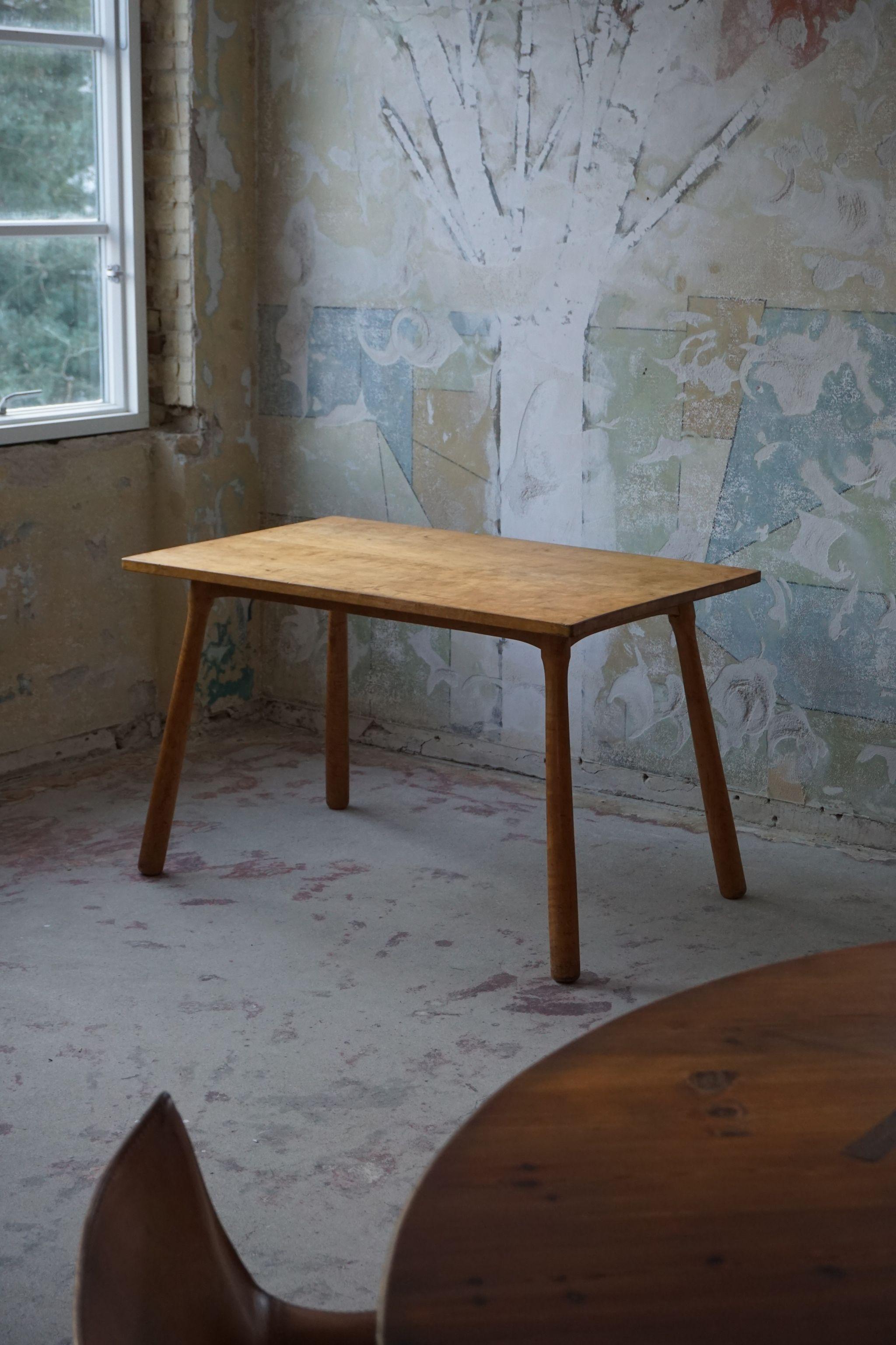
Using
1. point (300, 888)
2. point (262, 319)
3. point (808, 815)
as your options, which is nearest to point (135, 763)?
point (300, 888)

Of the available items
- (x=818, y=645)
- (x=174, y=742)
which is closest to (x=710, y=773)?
(x=818, y=645)

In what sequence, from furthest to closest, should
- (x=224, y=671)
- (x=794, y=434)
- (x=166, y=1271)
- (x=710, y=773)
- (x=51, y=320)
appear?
1. (x=224, y=671)
2. (x=51, y=320)
3. (x=794, y=434)
4. (x=710, y=773)
5. (x=166, y=1271)

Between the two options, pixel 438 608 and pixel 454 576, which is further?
pixel 454 576

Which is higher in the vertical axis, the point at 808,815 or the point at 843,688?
the point at 843,688

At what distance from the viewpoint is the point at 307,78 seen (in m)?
4.23

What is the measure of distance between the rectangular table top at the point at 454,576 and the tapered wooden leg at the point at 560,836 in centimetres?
13

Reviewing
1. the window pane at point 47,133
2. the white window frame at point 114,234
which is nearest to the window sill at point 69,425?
the white window frame at point 114,234

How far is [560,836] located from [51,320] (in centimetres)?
222

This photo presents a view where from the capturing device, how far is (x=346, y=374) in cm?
431

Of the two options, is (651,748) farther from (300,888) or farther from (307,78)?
(307,78)

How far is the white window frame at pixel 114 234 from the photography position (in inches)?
157

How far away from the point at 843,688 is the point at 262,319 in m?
2.11

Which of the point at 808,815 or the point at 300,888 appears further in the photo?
the point at 808,815

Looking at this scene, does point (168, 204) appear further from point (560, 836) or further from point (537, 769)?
point (560, 836)
